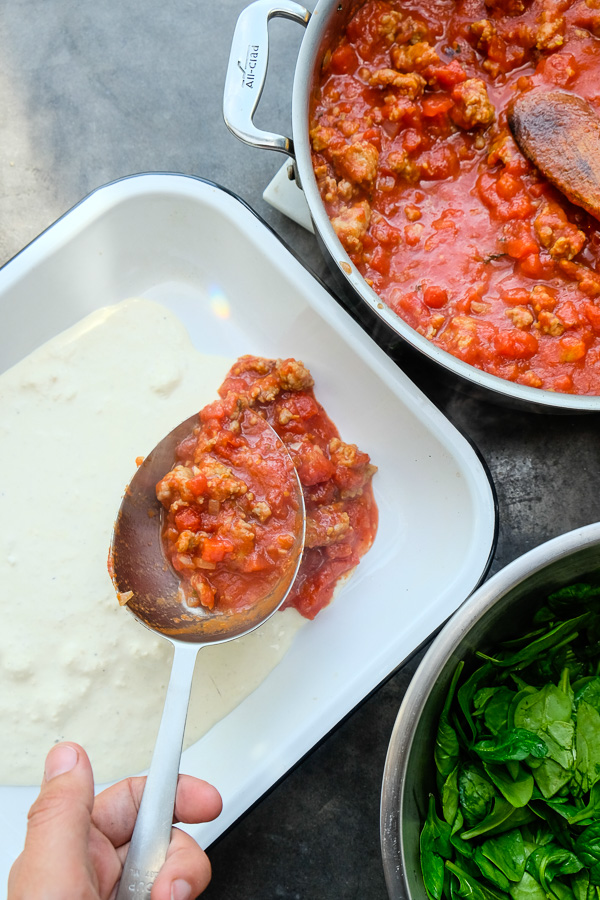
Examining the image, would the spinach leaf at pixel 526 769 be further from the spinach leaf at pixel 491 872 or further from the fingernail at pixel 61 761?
the fingernail at pixel 61 761

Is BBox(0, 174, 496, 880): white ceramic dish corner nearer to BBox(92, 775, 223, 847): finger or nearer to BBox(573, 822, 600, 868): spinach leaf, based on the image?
BBox(92, 775, 223, 847): finger

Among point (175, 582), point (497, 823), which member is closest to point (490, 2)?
point (175, 582)

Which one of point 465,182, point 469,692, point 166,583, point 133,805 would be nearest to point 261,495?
point 166,583

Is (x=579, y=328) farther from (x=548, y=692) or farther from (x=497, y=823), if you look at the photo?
(x=497, y=823)

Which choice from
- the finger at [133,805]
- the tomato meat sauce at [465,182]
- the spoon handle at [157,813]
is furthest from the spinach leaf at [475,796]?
the tomato meat sauce at [465,182]

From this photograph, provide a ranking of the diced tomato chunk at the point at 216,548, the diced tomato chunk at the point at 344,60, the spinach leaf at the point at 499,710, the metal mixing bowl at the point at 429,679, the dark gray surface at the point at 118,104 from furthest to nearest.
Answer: the dark gray surface at the point at 118,104
the diced tomato chunk at the point at 344,60
the diced tomato chunk at the point at 216,548
the spinach leaf at the point at 499,710
the metal mixing bowl at the point at 429,679

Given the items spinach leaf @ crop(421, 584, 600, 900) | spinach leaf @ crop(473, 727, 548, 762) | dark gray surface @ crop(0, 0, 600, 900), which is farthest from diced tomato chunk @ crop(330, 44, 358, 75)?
spinach leaf @ crop(473, 727, 548, 762)
